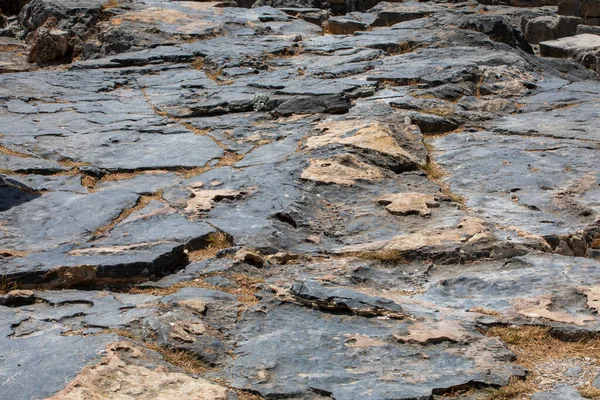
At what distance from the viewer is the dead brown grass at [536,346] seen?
112 inches

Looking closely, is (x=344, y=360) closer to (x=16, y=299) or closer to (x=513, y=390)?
(x=513, y=390)

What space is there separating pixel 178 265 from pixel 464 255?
1315mm

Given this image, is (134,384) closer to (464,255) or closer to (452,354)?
(452,354)

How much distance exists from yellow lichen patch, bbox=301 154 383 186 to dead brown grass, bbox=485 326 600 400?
170 cm

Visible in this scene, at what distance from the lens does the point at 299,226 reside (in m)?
4.07

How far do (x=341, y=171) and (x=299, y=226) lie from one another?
0.73 m

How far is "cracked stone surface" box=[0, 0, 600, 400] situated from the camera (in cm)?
278

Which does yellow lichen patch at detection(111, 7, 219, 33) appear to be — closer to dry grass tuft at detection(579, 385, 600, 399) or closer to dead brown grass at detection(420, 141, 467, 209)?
dead brown grass at detection(420, 141, 467, 209)

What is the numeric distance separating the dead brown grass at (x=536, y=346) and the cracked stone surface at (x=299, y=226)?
32 mm

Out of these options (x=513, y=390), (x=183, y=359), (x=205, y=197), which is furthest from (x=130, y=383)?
(x=205, y=197)

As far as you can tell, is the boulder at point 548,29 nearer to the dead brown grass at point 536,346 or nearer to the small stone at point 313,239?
the small stone at point 313,239

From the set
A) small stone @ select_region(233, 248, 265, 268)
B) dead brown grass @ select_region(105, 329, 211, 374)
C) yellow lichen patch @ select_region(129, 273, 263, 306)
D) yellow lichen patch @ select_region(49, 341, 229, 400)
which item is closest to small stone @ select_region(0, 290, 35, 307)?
yellow lichen patch @ select_region(129, 273, 263, 306)

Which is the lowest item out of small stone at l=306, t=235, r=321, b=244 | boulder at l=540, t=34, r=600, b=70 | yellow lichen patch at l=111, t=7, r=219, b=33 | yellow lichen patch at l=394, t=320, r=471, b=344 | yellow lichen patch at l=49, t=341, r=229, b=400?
boulder at l=540, t=34, r=600, b=70

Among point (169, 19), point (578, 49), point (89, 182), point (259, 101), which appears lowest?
point (578, 49)
